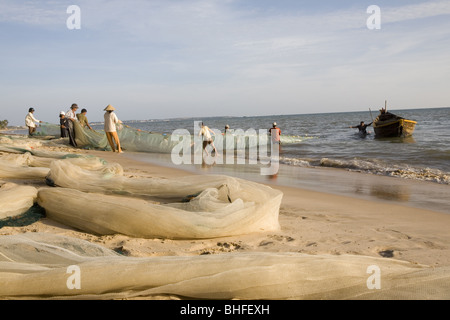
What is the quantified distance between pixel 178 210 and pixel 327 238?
1.49 meters

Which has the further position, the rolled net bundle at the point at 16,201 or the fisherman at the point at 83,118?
the fisherman at the point at 83,118

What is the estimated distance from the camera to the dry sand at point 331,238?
317cm

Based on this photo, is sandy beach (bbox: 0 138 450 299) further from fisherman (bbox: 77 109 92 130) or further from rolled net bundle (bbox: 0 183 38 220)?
fisherman (bbox: 77 109 92 130)

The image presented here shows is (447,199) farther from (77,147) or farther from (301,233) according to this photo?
(77,147)

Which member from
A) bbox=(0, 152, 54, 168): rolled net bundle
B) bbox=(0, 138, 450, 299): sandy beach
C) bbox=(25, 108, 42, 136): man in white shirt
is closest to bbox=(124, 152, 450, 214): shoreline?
bbox=(0, 138, 450, 299): sandy beach

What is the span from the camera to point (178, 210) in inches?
132

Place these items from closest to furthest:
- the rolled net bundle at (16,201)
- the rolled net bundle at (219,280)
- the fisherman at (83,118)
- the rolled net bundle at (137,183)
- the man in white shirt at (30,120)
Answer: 1. the rolled net bundle at (219,280)
2. the rolled net bundle at (16,201)
3. the rolled net bundle at (137,183)
4. the fisherman at (83,118)
5. the man in white shirt at (30,120)

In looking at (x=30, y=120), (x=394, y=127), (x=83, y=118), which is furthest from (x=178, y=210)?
(x=394, y=127)

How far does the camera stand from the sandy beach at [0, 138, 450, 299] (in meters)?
3.14

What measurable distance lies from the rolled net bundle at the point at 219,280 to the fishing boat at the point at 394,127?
70.3 feet

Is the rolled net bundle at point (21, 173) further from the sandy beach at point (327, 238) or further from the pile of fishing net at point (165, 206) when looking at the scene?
the pile of fishing net at point (165, 206)

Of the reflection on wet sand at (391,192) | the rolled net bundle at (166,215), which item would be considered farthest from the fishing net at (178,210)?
the reflection on wet sand at (391,192)

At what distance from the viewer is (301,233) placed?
3.80 metres
